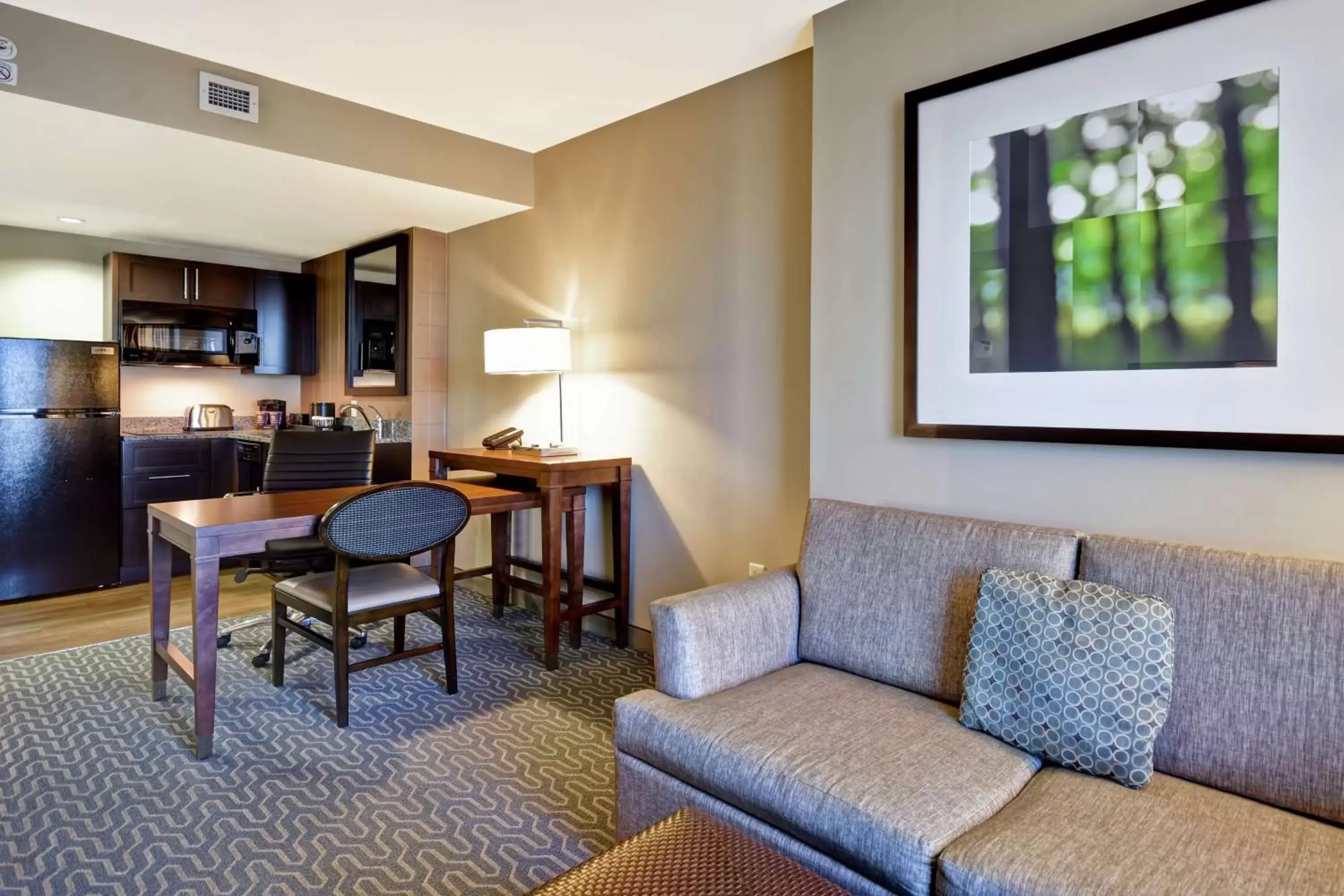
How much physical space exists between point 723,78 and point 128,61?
2205 millimetres

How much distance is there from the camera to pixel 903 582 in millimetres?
1938

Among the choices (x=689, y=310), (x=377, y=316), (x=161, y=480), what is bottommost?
(x=161, y=480)

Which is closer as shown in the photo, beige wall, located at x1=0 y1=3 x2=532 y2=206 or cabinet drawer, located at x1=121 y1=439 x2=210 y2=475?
beige wall, located at x1=0 y1=3 x2=532 y2=206

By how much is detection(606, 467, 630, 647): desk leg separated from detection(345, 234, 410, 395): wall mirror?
1945 mm

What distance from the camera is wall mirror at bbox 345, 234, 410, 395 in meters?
4.57

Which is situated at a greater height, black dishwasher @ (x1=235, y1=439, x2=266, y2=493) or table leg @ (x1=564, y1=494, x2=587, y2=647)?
black dishwasher @ (x1=235, y1=439, x2=266, y2=493)

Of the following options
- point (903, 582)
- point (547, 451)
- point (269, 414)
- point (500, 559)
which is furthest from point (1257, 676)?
point (269, 414)

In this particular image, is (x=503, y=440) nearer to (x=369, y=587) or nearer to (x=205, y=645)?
(x=369, y=587)

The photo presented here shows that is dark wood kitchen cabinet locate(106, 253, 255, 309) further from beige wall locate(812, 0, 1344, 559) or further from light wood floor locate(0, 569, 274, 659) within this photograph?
beige wall locate(812, 0, 1344, 559)

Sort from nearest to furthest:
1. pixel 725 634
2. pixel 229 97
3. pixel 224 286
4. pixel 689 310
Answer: pixel 725 634 → pixel 229 97 → pixel 689 310 → pixel 224 286

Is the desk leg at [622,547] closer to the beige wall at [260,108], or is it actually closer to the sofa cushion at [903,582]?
the sofa cushion at [903,582]

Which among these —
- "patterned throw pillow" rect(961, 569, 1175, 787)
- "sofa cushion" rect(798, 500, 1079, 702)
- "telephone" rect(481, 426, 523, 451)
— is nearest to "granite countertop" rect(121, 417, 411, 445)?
"telephone" rect(481, 426, 523, 451)

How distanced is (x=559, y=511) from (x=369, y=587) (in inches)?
30.9

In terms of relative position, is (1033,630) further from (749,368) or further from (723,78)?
(723,78)
